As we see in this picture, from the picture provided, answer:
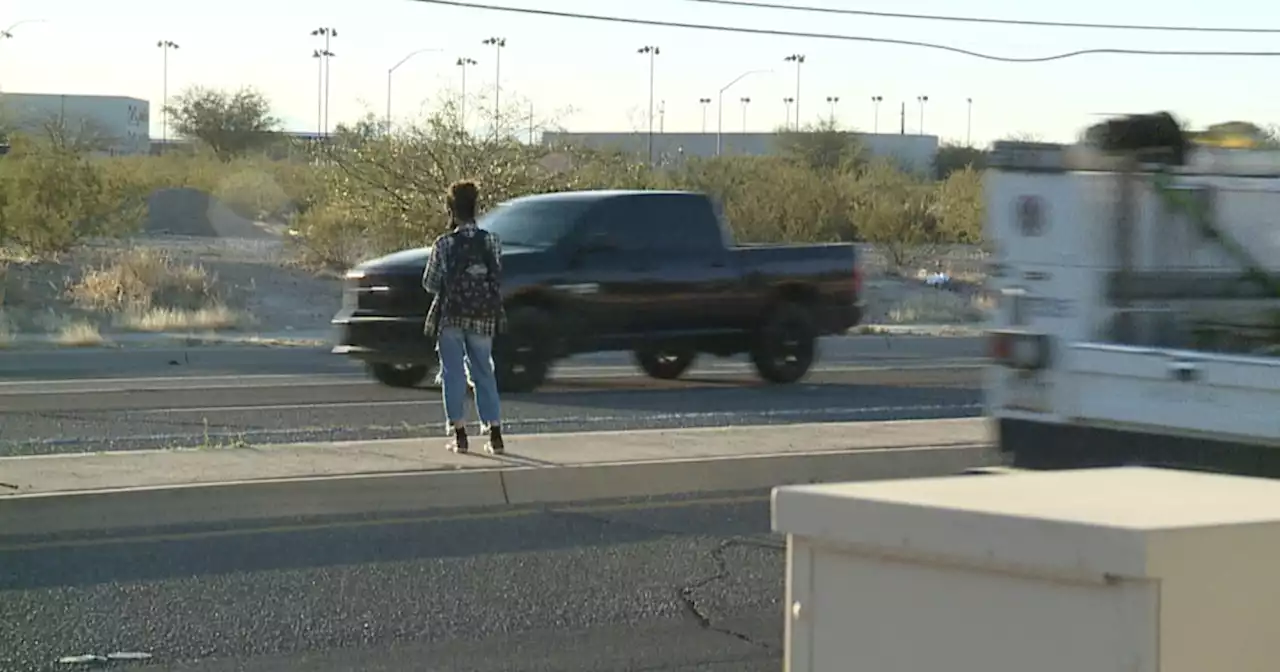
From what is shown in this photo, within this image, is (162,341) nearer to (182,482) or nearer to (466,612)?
(182,482)

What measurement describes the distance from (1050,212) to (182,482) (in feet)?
15.9

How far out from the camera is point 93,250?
36062 millimetres

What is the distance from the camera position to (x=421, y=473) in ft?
36.0

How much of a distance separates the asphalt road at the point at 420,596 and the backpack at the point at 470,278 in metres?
1.81

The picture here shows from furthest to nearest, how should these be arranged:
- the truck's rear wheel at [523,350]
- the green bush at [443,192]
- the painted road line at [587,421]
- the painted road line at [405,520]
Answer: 1. the green bush at [443,192]
2. the truck's rear wheel at [523,350]
3. the painted road line at [587,421]
4. the painted road line at [405,520]

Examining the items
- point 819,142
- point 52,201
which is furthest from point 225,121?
point 52,201

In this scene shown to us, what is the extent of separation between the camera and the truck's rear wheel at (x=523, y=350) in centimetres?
1745

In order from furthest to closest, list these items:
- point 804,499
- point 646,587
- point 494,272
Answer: point 494,272 < point 646,587 < point 804,499

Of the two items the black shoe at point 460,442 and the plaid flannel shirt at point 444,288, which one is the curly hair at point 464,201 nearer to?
the plaid flannel shirt at point 444,288

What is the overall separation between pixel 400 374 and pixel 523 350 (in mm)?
1644

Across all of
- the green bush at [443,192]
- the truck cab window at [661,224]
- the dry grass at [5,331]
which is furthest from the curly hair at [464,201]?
the green bush at [443,192]

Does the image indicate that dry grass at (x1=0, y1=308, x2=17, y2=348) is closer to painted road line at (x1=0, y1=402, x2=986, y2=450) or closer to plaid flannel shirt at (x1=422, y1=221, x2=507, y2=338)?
painted road line at (x1=0, y1=402, x2=986, y2=450)

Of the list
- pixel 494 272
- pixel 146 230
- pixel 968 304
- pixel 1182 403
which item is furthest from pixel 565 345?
pixel 146 230

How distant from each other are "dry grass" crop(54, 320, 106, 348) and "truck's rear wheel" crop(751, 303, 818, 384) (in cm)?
968
